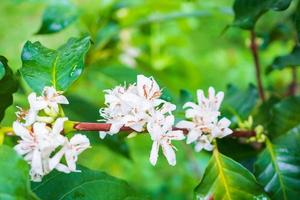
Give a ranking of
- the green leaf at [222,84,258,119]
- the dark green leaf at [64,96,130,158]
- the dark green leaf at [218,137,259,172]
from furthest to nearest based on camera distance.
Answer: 1. the dark green leaf at [64,96,130,158]
2. the green leaf at [222,84,258,119]
3. the dark green leaf at [218,137,259,172]

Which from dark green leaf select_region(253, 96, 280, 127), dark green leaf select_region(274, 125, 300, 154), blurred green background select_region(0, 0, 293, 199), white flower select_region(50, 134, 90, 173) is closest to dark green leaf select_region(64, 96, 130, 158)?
blurred green background select_region(0, 0, 293, 199)

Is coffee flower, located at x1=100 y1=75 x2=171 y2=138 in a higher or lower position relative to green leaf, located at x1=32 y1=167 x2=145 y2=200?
higher

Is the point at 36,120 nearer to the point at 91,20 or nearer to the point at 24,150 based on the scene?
the point at 24,150

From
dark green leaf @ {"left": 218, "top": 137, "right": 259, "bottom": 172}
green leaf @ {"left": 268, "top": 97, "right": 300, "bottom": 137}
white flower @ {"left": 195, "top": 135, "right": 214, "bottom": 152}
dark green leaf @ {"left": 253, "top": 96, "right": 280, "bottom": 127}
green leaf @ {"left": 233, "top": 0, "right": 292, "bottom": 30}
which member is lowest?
dark green leaf @ {"left": 218, "top": 137, "right": 259, "bottom": 172}

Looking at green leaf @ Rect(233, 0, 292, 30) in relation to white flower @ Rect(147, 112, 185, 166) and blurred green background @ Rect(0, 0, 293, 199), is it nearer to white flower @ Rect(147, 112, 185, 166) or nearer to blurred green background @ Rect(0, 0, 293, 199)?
blurred green background @ Rect(0, 0, 293, 199)

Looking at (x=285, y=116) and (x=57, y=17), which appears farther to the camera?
(x=57, y=17)

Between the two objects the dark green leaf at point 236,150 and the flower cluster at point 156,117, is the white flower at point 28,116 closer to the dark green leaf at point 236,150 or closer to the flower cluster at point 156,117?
the flower cluster at point 156,117

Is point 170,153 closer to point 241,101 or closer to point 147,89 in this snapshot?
point 147,89

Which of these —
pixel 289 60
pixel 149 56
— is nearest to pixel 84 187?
pixel 289 60

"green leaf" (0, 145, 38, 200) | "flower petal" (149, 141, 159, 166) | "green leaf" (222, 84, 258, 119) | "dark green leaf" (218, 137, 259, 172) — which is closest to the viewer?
"green leaf" (0, 145, 38, 200)
